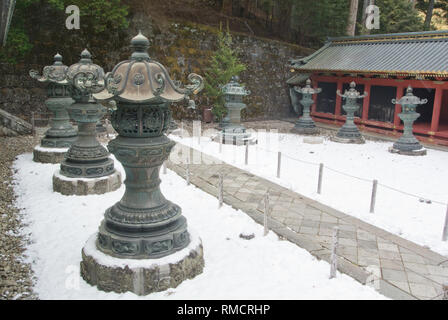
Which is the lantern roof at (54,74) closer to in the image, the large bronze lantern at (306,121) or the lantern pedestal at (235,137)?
the lantern pedestal at (235,137)

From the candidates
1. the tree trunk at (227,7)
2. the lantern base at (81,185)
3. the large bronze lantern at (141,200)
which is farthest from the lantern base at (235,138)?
the tree trunk at (227,7)

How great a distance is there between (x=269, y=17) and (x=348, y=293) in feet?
81.4

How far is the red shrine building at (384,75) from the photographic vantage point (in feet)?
48.2

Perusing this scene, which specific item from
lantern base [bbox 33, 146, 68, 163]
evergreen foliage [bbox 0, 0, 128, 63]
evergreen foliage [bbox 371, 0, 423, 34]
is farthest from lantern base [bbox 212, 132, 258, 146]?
evergreen foliage [bbox 371, 0, 423, 34]

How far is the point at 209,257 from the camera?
528 centimetres

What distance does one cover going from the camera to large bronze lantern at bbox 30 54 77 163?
9.94 metres

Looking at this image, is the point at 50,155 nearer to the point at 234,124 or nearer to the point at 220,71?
the point at 234,124

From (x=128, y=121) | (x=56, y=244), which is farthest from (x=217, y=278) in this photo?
(x=56, y=244)

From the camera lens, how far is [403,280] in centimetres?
482

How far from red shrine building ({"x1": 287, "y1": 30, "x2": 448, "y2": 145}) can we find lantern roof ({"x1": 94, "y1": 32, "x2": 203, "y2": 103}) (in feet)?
40.5

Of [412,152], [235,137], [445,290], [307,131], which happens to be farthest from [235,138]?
[445,290]

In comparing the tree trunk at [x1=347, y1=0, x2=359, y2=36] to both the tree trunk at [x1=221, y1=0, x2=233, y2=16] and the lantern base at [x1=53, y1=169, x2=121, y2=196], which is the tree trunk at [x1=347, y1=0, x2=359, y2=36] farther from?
the lantern base at [x1=53, y1=169, x2=121, y2=196]

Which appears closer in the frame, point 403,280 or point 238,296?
point 238,296
